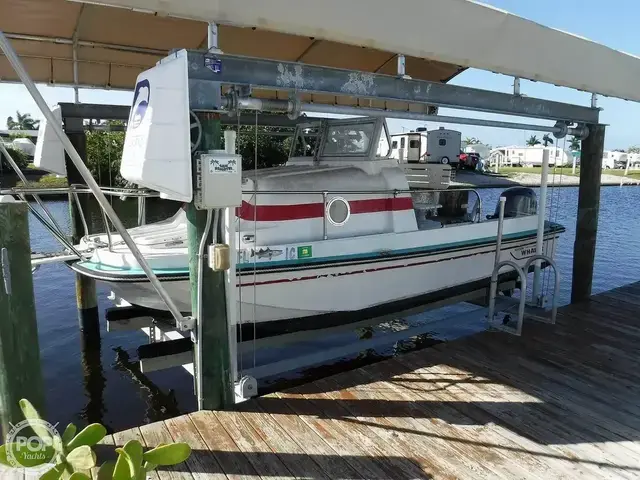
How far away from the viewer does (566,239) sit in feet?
62.3

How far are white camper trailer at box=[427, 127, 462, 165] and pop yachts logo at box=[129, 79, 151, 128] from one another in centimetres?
2836

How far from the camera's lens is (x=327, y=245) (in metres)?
6.06

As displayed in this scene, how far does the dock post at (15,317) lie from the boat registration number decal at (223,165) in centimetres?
123

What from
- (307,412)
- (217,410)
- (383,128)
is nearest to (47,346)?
(217,410)

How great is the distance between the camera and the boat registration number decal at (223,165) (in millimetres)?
3595

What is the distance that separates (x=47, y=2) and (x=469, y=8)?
13.6ft

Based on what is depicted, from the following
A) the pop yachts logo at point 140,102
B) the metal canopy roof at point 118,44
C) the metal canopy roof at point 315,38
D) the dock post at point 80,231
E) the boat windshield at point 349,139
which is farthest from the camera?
the dock post at point 80,231

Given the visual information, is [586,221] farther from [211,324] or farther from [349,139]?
[211,324]

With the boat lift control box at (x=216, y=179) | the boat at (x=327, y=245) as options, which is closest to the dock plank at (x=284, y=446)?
the boat at (x=327, y=245)

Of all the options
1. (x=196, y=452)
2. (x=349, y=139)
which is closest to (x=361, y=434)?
(x=196, y=452)

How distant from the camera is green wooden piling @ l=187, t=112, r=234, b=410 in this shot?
389cm

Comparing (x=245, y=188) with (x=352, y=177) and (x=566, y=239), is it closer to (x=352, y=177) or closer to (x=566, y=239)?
(x=352, y=177)

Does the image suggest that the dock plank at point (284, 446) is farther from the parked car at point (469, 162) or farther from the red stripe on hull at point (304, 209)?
the parked car at point (469, 162)

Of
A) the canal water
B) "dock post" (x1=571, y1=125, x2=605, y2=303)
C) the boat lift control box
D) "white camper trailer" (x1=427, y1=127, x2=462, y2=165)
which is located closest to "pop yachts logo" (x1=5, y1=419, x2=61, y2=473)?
the boat lift control box
